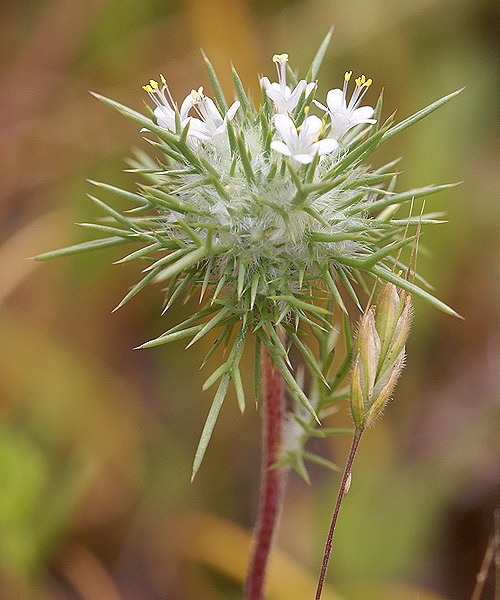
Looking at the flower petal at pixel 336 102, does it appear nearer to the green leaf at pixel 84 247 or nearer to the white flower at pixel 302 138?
the white flower at pixel 302 138

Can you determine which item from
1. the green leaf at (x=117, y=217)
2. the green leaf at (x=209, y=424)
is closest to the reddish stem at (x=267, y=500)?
the green leaf at (x=209, y=424)

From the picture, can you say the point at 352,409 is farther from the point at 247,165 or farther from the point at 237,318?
the point at 247,165

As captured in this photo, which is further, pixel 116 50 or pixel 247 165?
pixel 116 50

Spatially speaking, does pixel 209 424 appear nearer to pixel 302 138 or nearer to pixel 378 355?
pixel 378 355

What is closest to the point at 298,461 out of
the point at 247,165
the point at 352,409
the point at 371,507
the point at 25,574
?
the point at 352,409

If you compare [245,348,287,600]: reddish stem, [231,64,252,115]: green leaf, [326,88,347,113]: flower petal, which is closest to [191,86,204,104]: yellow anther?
[231,64,252,115]: green leaf

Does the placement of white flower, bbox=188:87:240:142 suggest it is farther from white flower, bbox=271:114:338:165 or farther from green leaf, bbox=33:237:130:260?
green leaf, bbox=33:237:130:260

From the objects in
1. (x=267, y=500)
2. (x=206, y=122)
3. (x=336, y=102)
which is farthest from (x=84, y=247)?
(x=267, y=500)
